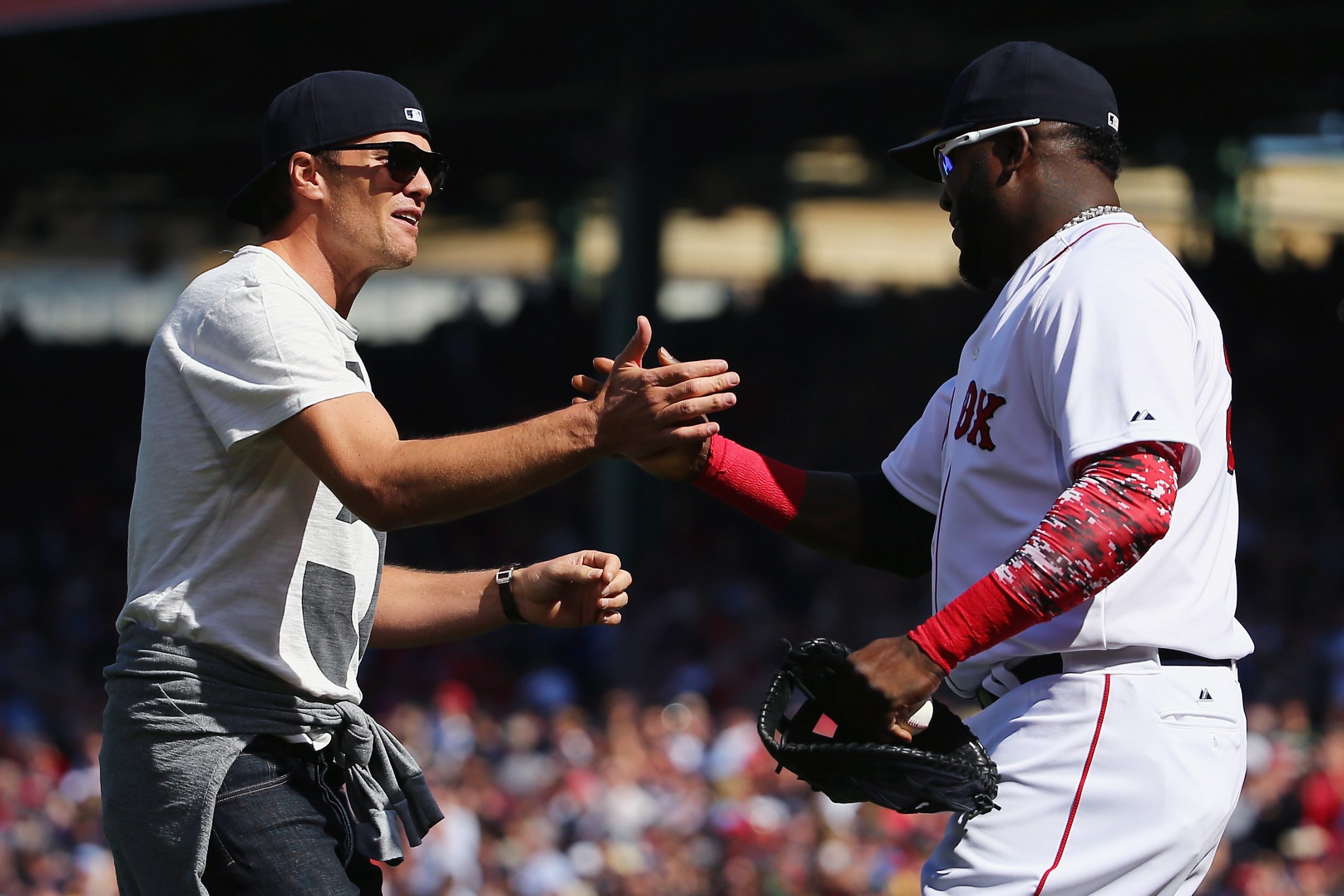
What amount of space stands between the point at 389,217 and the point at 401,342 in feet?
56.0

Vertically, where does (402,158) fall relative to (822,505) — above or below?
above

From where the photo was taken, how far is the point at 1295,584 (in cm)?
963

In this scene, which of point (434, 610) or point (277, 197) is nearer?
point (277, 197)

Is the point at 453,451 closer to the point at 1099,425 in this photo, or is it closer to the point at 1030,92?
the point at 1099,425

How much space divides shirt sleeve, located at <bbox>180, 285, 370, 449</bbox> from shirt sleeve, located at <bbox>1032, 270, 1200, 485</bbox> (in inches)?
44.4

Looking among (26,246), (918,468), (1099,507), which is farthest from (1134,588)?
(26,246)

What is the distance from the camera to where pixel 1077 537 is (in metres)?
2.21

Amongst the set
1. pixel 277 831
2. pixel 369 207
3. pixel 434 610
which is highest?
pixel 369 207

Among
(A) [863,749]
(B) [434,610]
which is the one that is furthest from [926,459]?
(B) [434,610]

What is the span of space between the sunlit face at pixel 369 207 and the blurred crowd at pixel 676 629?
5175mm

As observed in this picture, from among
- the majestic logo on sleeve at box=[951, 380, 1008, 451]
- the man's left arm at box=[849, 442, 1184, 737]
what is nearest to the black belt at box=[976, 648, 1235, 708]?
the man's left arm at box=[849, 442, 1184, 737]

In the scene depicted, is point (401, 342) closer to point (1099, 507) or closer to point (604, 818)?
point (604, 818)

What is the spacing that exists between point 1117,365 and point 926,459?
32.8 inches

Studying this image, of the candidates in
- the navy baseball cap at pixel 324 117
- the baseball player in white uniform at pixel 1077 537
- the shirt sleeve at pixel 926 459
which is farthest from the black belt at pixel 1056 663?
the navy baseball cap at pixel 324 117
